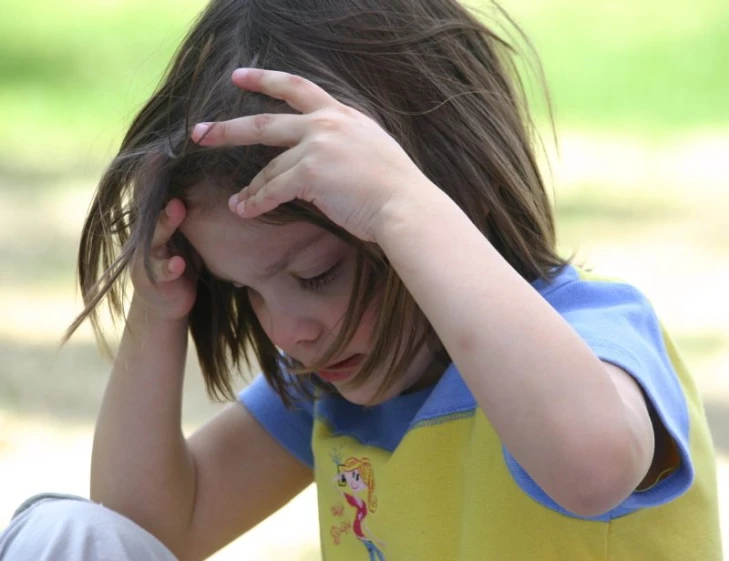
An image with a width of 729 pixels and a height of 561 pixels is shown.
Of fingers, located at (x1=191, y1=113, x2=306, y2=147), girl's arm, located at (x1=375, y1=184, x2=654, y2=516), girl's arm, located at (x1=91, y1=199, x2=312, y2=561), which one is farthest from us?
girl's arm, located at (x1=91, y1=199, x2=312, y2=561)

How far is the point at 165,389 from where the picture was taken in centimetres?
138

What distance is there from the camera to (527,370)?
2.96 feet

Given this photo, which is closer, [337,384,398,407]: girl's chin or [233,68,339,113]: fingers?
[233,68,339,113]: fingers

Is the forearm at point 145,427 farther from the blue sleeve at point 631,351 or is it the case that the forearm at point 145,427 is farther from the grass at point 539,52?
the grass at point 539,52

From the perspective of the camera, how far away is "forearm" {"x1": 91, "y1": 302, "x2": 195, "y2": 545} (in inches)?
54.0

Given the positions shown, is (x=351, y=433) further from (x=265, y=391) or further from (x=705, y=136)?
(x=705, y=136)

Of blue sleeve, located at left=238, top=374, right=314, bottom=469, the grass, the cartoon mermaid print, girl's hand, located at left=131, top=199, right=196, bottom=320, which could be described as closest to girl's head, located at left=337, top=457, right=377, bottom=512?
the cartoon mermaid print

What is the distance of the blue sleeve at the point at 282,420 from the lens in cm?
143

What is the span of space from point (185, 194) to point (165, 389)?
1.02ft

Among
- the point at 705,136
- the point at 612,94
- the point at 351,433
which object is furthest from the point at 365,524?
the point at 612,94

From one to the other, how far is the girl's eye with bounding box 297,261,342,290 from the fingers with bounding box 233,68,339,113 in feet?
0.52

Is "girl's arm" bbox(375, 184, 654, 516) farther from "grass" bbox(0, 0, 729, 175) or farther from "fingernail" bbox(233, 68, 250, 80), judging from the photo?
"grass" bbox(0, 0, 729, 175)

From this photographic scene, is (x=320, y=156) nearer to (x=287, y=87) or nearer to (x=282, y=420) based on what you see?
(x=287, y=87)

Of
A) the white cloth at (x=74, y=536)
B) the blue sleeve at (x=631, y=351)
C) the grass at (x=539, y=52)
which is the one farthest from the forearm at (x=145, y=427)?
the grass at (x=539, y=52)
